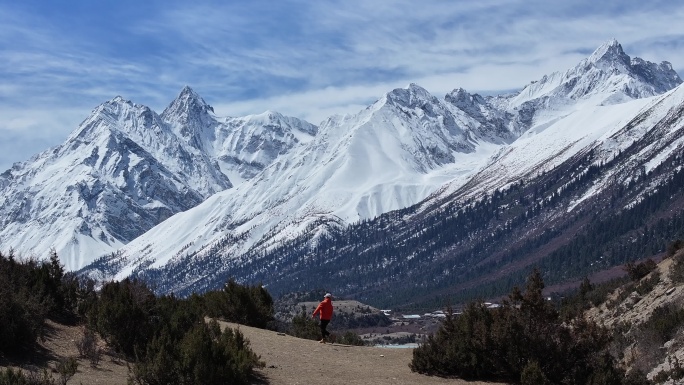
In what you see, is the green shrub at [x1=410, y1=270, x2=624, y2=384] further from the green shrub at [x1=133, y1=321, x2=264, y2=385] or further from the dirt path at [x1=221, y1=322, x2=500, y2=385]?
the green shrub at [x1=133, y1=321, x2=264, y2=385]

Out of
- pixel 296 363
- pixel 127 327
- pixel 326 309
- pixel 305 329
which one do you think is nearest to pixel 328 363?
pixel 296 363

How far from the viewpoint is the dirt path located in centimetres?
2611

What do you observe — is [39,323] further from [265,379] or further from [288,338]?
[288,338]

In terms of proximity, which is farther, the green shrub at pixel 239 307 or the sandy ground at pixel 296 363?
the green shrub at pixel 239 307

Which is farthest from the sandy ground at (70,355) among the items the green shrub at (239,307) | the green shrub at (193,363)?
the green shrub at (239,307)

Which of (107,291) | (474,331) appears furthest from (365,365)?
(107,291)

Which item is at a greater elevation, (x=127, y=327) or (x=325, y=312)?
(x=325, y=312)

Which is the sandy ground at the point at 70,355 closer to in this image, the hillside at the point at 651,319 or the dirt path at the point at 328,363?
the dirt path at the point at 328,363

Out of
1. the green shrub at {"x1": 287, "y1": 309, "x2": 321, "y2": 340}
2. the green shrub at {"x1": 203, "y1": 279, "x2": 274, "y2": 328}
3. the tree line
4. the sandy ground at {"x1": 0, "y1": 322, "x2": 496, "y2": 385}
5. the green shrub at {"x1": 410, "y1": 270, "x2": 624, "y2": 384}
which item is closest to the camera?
the tree line

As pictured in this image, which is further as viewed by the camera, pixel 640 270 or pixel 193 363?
pixel 640 270

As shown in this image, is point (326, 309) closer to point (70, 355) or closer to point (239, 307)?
point (239, 307)

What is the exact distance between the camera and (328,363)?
2856 cm

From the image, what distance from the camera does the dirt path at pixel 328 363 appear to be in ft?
85.7

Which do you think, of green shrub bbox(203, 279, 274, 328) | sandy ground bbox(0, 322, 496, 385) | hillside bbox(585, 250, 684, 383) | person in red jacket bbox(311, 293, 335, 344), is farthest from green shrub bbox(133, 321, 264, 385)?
hillside bbox(585, 250, 684, 383)
